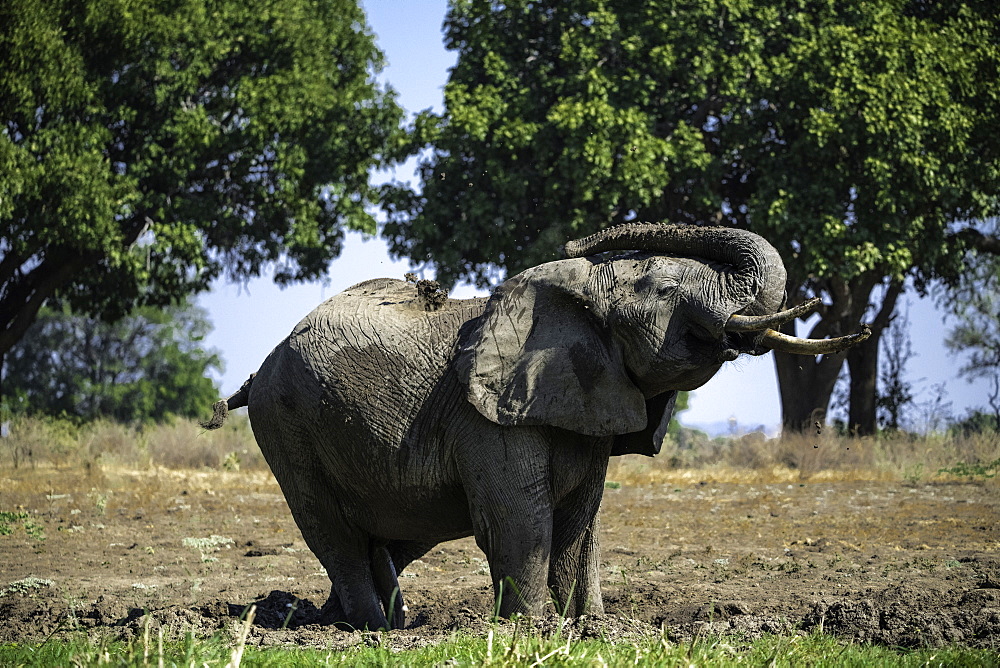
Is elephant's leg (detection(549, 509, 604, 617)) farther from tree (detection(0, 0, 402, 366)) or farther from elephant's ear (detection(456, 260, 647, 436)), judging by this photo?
tree (detection(0, 0, 402, 366))

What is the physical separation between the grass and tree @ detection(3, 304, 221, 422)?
39.5 meters

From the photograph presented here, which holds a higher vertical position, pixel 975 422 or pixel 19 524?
pixel 975 422

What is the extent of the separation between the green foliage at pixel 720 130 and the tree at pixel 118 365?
77.3 ft

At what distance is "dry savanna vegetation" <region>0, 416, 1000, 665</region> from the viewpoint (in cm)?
589

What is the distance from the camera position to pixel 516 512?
597 centimetres

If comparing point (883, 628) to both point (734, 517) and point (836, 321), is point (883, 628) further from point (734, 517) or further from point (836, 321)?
point (836, 321)

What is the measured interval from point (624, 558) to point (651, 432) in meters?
4.04

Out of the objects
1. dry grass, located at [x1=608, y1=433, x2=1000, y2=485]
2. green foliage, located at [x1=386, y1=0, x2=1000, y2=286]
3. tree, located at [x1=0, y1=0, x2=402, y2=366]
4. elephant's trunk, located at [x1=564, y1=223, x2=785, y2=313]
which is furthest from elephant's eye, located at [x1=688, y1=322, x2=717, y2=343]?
tree, located at [x1=0, y1=0, x2=402, y2=366]

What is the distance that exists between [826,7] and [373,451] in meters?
18.4

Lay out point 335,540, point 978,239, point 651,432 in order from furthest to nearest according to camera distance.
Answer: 1. point 978,239
2. point 335,540
3. point 651,432

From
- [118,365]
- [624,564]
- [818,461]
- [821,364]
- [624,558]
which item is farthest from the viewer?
[118,365]

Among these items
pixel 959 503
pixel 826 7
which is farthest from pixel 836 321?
pixel 959 503

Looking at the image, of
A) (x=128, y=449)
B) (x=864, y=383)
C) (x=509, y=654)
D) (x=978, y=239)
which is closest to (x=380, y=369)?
(x=509, y=654)

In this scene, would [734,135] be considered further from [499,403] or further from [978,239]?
[499,403]
